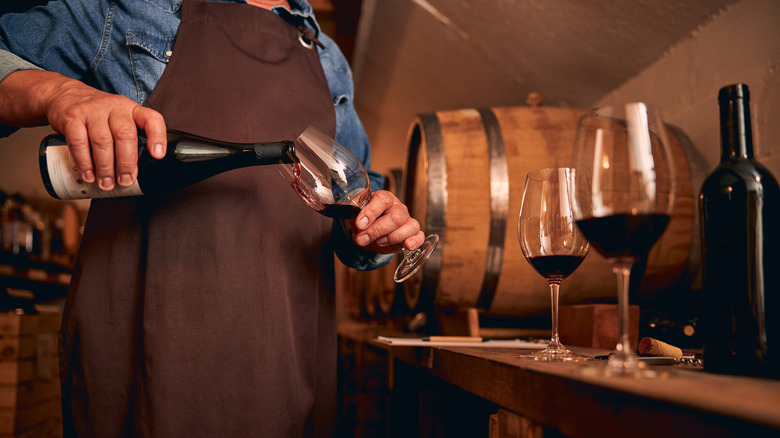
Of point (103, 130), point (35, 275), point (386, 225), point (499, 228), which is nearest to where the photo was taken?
point (103, 130)

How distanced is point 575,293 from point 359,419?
102 centimetres

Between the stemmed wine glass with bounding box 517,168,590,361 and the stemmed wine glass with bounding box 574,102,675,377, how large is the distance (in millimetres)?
226

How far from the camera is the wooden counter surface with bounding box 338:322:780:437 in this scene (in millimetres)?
342

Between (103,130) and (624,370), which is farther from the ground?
(103,130)

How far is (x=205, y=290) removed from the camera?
36.6 inches

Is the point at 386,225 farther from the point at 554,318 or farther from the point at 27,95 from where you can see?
the point at 27,95

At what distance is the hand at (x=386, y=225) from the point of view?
2.87 ft

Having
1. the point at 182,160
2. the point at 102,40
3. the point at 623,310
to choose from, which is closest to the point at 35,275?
the point at 102,40

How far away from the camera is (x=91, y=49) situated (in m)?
0.96

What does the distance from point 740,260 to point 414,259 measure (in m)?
0.51

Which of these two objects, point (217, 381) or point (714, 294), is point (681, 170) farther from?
point (217, 381)

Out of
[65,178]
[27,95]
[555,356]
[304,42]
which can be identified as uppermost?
[304,42]

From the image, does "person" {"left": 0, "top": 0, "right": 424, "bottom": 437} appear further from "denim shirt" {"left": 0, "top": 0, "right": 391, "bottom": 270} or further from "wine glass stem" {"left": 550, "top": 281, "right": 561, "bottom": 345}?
"wine glass stem" {"left": 550, "top": 281, "right": 561, "bottom": 345}

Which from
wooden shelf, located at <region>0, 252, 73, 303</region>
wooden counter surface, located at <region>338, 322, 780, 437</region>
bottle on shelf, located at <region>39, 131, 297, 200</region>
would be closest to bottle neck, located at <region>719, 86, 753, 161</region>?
wooden counter surface, located at <region>338, 322, 780, 437</region>
